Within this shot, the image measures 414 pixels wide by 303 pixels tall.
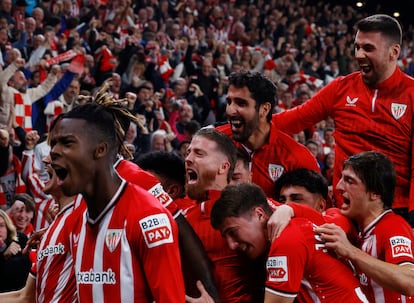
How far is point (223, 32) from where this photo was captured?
57.1 ft

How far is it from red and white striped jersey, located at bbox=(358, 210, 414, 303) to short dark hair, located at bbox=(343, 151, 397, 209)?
0.14 meters

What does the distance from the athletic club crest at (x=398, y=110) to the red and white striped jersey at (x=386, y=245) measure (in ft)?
3.03

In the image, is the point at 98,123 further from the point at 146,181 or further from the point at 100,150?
the point at 146,181

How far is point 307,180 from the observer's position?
15.3 feet

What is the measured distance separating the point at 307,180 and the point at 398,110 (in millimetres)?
783

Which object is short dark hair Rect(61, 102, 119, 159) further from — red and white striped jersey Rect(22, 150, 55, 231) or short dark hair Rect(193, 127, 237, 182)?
red and white striped jersey Rect(22, 150, 55, 231)

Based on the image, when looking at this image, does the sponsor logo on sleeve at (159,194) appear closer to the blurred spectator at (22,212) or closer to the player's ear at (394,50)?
the player's ear at (394,50)

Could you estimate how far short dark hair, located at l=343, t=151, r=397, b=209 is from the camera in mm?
4117

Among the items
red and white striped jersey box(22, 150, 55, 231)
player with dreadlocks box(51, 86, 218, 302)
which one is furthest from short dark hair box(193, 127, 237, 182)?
red and white striped jersey box(22, 150, 55, 231)

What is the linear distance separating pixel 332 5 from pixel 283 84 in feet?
29.8

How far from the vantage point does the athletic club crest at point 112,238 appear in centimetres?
310

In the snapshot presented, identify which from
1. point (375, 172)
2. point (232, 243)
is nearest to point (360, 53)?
point (375, 172)

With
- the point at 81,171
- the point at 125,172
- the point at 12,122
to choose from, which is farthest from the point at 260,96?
the point at 12,122

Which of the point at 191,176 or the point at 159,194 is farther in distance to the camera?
the point at 191,176
